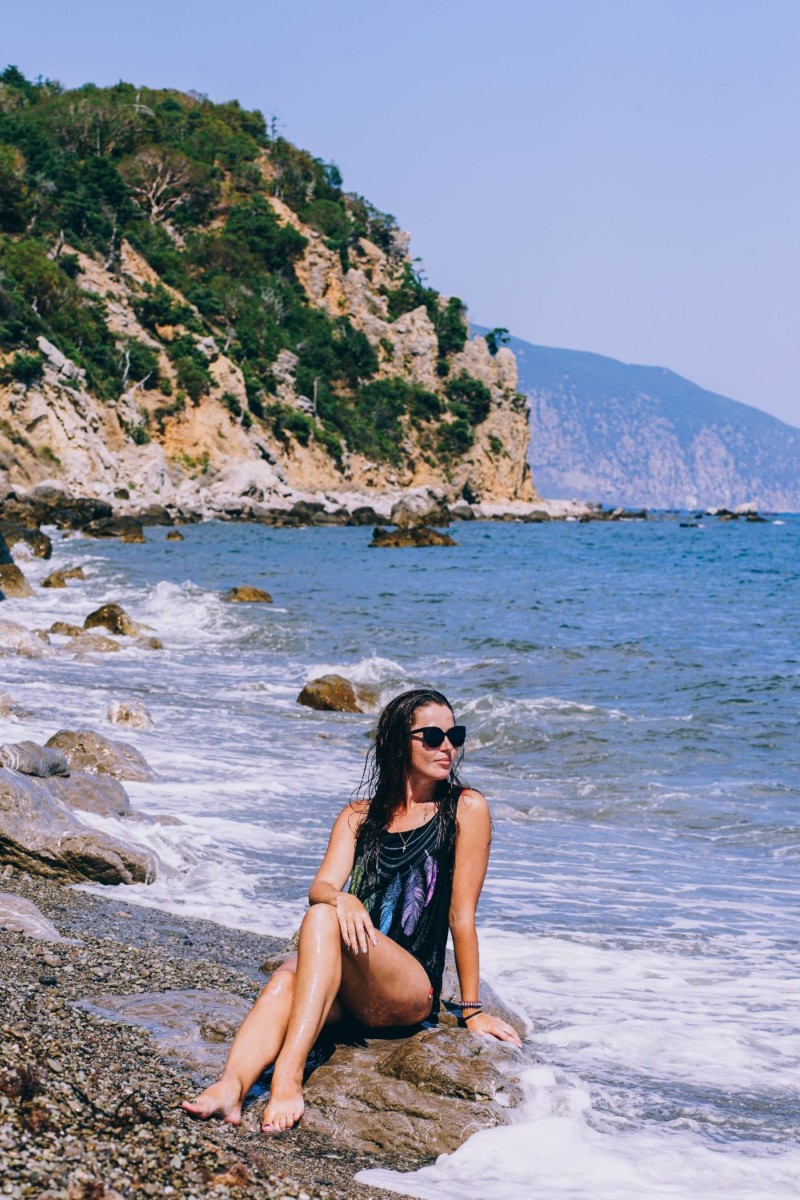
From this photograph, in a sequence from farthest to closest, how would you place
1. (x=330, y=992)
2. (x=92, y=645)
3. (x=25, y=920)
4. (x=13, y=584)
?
(x=13, y=584) → (x=92, y=645) → (x=25, y=920) → (x=330, y=992)

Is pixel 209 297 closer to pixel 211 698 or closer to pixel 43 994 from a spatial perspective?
pixel 211 698

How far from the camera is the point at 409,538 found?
5541cm

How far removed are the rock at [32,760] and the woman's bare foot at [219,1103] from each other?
4.29 metres

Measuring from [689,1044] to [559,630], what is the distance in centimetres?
1876

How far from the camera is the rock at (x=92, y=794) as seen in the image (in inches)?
300

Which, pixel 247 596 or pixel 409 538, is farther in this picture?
pixel 409 538

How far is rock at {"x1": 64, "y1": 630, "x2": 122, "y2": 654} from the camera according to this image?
17.3 metres

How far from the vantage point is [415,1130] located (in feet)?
12.0

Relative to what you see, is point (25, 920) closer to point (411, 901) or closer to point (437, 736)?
point (411, 901)

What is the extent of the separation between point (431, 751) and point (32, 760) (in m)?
4.18

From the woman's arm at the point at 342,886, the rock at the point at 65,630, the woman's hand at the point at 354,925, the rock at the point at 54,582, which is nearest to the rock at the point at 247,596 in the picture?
the rock at the point at 54,582

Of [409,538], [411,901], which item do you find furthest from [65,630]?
[409,538]

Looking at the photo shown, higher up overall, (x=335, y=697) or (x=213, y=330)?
(x=213, y=330)

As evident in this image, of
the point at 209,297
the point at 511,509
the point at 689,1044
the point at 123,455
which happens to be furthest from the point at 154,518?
the point at 689,1044
